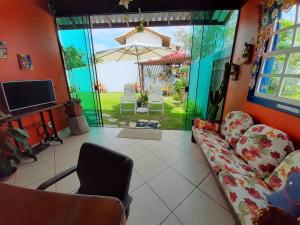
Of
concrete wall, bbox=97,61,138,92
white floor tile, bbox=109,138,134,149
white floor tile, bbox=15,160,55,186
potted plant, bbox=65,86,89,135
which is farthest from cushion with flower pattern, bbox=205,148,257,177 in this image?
concrete wall, bbox=97,61,138,92

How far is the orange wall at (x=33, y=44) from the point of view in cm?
211

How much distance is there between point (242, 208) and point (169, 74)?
6768mm

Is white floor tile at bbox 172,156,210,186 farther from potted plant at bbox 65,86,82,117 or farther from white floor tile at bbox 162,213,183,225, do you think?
potted plant at bbox 65,86,82,117

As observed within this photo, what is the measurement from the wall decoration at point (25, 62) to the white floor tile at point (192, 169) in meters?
2.80

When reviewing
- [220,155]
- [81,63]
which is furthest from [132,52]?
[220,155]

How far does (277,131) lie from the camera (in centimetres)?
146

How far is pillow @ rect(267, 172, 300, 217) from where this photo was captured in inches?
36.4

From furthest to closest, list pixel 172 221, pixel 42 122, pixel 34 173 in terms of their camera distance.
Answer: pixel 42 122, pixel 34 173, pixel 172 221

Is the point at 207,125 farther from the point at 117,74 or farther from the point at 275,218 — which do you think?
the point at 117,74

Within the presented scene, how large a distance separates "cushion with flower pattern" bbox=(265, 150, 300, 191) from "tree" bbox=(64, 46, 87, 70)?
3524 millimetres

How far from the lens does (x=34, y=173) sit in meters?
1.99

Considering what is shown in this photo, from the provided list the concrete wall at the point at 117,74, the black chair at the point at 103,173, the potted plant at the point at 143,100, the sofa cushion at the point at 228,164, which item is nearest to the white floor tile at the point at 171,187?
the sofa cushion at the point at 228,164

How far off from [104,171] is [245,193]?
1132 millimetres

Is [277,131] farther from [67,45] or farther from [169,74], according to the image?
[169,74]
